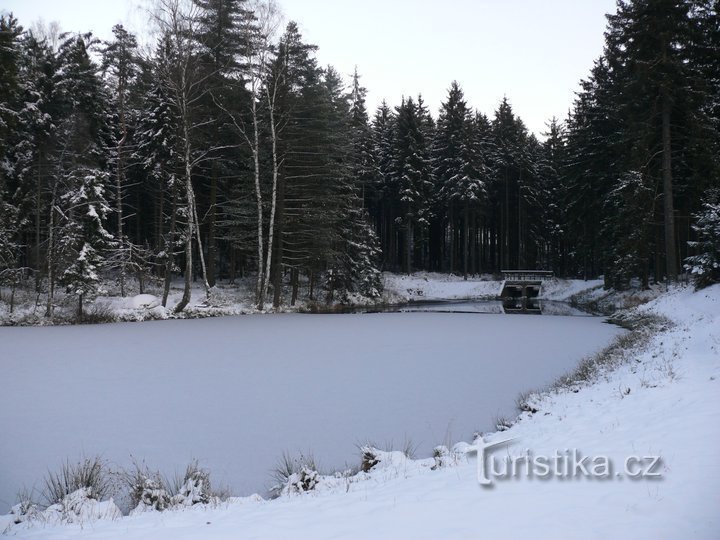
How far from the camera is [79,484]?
4.71 m

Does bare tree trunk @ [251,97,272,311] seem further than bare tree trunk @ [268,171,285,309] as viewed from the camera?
No

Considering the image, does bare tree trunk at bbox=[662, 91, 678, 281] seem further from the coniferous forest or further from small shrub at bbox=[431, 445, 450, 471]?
small shrub at bbox=[431, 445, 450, 471]

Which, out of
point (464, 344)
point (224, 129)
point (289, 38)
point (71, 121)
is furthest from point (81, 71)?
point (464, 344)

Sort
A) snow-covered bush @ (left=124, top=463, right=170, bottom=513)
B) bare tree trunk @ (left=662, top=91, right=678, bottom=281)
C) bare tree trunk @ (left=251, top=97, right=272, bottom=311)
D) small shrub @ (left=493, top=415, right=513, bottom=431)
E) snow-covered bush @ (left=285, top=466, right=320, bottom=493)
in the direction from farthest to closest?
bare tree trunk @ (left=251, top=97, right=272, bottom=311)
bare tree trunk @ (left=662, top=91, right=678, bottom=281)
small shrub @ (left=493, top=415, right=513, bottom=431)
snow-covered bush @ (left=285, top=466, right=320, bottom=493)
snow-covered bush @ (left=124, top=463, right=170, bottom=513)

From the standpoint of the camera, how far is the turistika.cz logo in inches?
169

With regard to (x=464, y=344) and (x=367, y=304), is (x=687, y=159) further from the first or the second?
(x=367, y=304)

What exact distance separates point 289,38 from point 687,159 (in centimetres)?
2300

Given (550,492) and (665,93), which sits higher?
(665,93)

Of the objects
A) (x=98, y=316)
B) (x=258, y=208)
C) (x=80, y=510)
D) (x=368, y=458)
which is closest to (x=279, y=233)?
(x=258, y=208)

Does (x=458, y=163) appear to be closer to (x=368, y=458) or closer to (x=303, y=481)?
(x=368, y=458)

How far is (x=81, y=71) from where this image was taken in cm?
2753

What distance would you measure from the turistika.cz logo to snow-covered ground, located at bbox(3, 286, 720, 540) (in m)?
0.07

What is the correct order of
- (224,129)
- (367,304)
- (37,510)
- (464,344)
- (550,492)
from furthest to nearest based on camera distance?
(367,304), (224,129), (464,344), (37,510), (550,492)

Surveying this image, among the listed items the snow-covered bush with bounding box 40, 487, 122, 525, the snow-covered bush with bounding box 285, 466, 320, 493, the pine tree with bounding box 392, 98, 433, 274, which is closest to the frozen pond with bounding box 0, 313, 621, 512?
the snow-covered bush with bounding box 285, 466, 320, 493
